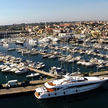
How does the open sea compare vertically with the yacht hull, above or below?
below

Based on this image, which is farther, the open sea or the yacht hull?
the yacht hull

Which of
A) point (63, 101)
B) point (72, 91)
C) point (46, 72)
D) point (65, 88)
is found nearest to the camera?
point (63, 101)

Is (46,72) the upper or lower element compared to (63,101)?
upper

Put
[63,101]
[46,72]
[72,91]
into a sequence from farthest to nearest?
[46,72] < [72,91] < [63,101]

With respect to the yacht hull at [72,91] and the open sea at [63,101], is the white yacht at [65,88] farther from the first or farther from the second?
the open sea at [63,101]

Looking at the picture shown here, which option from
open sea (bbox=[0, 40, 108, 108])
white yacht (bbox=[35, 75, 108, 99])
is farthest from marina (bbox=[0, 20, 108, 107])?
open sea (bbox=[0, 40, 108, 108])

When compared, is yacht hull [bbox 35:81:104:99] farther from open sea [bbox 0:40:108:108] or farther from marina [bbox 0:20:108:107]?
open sea [bbox 0:40:108:108]

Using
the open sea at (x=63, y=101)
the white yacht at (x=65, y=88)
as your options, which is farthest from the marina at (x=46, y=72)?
the open sea at (x=63, y=101)

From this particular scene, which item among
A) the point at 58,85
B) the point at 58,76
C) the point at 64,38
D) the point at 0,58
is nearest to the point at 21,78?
the point at 58,76

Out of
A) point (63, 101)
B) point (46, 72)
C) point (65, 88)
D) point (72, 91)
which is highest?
point (65, 88)

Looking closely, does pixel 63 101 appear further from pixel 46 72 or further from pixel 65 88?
pixel 46 72

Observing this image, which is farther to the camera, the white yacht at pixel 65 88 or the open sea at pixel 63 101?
the white yacht at pixel 65 88

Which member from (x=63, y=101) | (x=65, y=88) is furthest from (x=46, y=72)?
(x=63, y=101)
